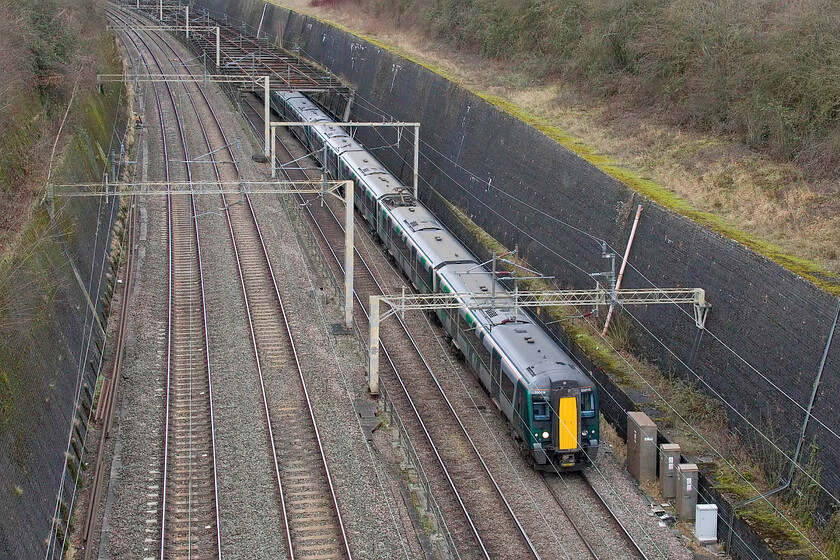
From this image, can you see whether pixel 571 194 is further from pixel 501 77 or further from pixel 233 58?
pixel 233 58

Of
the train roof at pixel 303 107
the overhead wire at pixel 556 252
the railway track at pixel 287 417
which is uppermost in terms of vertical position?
the train roof at pixel 303 107

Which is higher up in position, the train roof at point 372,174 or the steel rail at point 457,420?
the train roof at point 372,174

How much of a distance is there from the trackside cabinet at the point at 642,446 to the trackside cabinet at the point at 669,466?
0.48 meters

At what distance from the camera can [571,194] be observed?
2711cm

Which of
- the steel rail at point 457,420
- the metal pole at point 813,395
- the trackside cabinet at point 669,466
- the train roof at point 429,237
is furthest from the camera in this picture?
the train roof at point 429,237

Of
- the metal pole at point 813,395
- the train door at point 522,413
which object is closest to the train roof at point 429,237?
the train door at point 522,413

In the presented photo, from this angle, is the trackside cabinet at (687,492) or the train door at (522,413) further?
the train door at (522,413)

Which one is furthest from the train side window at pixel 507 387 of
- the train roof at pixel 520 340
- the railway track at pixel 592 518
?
the railway track at pixel 592 518

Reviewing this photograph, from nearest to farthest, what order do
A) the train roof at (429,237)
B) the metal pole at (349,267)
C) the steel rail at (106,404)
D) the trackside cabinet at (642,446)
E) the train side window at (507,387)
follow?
the steel rail at (106,404) → the trackside cabinet at (642,446) → the train side window at (507,387) → the metal pole at (349,267) → the train roof at (429,237)

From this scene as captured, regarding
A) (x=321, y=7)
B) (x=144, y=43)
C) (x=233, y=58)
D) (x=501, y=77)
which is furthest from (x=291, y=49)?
(x=501, y=77)

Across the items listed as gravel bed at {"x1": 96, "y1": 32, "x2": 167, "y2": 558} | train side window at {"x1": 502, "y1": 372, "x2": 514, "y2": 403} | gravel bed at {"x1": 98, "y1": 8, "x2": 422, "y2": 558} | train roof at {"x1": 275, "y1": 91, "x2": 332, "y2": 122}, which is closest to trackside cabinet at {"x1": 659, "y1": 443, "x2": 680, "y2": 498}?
train side window at {"x1": 502, "y1": 372, "x2": 514, "y2": 403}

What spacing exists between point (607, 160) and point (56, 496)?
58.4 ft

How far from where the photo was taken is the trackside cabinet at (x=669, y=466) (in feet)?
60.7

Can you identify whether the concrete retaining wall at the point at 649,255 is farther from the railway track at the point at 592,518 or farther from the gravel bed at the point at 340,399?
the gravel bed at the point at 340,399
